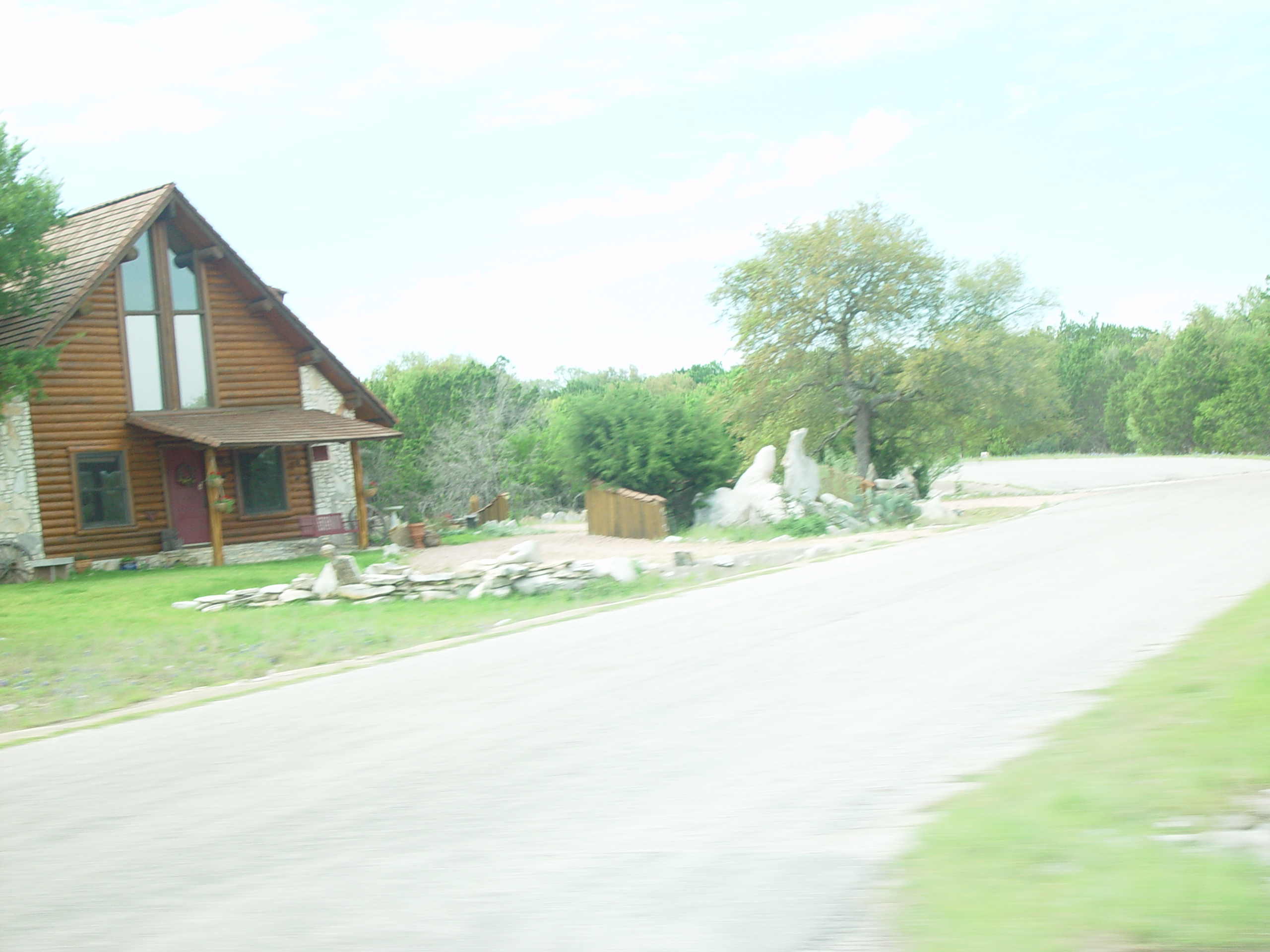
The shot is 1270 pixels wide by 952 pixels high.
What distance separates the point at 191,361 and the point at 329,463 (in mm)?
4164

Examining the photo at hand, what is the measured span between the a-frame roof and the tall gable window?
598 mm

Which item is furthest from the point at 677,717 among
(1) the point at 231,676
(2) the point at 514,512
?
(2) the point at 514,512

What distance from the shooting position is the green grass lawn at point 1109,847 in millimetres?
3445

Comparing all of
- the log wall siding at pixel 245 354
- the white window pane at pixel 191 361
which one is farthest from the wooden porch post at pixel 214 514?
the log wall siding at pixel 245 354

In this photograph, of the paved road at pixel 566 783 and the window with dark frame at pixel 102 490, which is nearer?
the paved road at pixel 566 783

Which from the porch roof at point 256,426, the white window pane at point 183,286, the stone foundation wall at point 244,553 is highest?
the white window pane at point 183,286

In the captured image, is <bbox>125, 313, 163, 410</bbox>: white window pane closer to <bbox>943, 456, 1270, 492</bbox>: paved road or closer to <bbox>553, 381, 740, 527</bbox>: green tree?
<bbox>553, 381, 740, 527</bbox>: green tree

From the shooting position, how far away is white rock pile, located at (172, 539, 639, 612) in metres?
16.3

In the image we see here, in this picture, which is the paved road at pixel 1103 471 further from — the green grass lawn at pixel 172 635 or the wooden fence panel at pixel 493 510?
the green grass lawn at pixel 172 635

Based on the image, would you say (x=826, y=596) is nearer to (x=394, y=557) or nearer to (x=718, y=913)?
(x=718, y=913)

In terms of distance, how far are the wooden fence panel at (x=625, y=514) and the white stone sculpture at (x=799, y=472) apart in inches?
135

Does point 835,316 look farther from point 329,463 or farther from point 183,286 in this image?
point 183,286

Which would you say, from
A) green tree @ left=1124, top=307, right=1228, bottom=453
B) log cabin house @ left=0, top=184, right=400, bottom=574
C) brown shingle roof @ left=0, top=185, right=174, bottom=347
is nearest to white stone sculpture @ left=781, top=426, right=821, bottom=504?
log cabin house @ left=0, top=184, right=400, bottom=574

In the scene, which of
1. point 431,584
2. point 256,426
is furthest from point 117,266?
point 431,584
